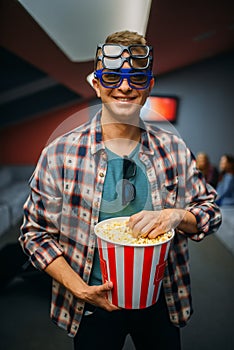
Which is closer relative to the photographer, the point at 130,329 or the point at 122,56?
the point at 122,56

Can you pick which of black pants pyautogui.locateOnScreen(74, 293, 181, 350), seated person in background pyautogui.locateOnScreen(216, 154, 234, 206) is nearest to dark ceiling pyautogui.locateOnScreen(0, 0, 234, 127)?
seated person in background pyautogui.locateOnScreen(216, 154, 234, 206)

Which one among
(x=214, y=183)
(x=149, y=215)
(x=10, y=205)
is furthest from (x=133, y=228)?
(x=10, y=205)

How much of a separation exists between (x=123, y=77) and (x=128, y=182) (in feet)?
0.52

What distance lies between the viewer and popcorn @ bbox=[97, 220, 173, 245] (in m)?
0.42

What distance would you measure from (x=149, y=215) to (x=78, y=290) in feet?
0.59

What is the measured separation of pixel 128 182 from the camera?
1.54ft

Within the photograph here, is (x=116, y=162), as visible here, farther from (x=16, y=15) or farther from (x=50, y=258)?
(x=16, y=15)

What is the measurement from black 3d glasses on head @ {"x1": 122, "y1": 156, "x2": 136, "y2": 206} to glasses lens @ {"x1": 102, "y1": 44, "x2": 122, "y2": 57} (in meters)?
0.16

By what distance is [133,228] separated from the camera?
1.40ft

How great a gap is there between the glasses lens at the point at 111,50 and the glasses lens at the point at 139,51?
0.02m

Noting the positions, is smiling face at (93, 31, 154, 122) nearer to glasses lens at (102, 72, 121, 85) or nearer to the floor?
glasses lens at (102, 72, 121, 85)

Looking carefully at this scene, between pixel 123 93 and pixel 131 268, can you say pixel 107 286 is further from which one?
pixel 123 93

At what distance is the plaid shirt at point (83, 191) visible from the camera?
1.59 ft

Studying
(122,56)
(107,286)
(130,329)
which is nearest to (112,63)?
(122,56)
